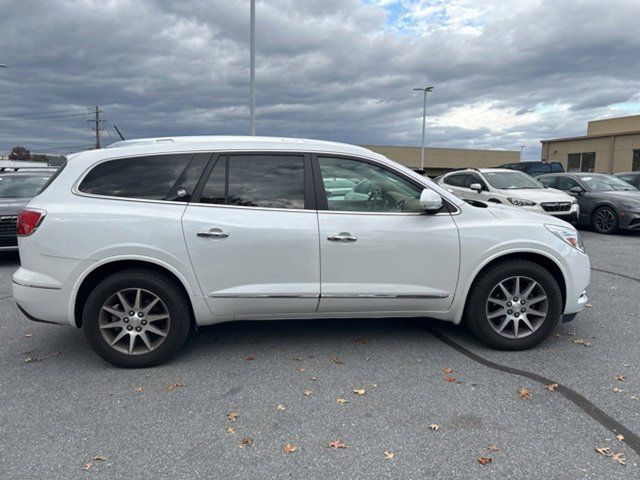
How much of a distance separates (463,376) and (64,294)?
315cm

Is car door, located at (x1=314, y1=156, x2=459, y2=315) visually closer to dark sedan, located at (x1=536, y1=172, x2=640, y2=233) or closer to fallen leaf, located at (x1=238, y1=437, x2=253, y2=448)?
fallen leaf, located at (x1=238, y1=437, x2=253, y2=448)

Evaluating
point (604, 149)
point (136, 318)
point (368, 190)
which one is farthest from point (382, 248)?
point (604, 149)

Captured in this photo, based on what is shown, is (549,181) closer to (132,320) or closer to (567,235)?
(567,235)

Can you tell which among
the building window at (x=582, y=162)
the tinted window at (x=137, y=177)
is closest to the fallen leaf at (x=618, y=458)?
the tinted window at (x=137, y=177)

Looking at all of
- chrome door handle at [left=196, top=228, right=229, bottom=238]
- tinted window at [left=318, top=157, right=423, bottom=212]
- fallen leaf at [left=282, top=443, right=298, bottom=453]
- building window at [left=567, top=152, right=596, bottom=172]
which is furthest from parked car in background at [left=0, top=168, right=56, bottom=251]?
building window at [left=567, top=152, right=596, bottom=172]

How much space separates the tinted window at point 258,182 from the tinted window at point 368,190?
0.24m

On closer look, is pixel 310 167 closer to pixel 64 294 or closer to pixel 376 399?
pixel 376 399

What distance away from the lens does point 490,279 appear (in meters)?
4.13

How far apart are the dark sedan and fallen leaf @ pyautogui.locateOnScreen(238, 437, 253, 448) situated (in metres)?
11.4

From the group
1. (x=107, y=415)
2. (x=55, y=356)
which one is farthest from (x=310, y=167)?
(x=55, y=356)

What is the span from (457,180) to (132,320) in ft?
35.3

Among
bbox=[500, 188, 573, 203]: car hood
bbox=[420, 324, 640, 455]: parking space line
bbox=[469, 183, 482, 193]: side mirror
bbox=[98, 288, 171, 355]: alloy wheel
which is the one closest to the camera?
bbox=[420, 324, 640, 455]: parking space line

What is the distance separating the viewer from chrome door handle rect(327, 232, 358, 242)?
3908 millimetres

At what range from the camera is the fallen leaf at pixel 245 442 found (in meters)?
2.89
